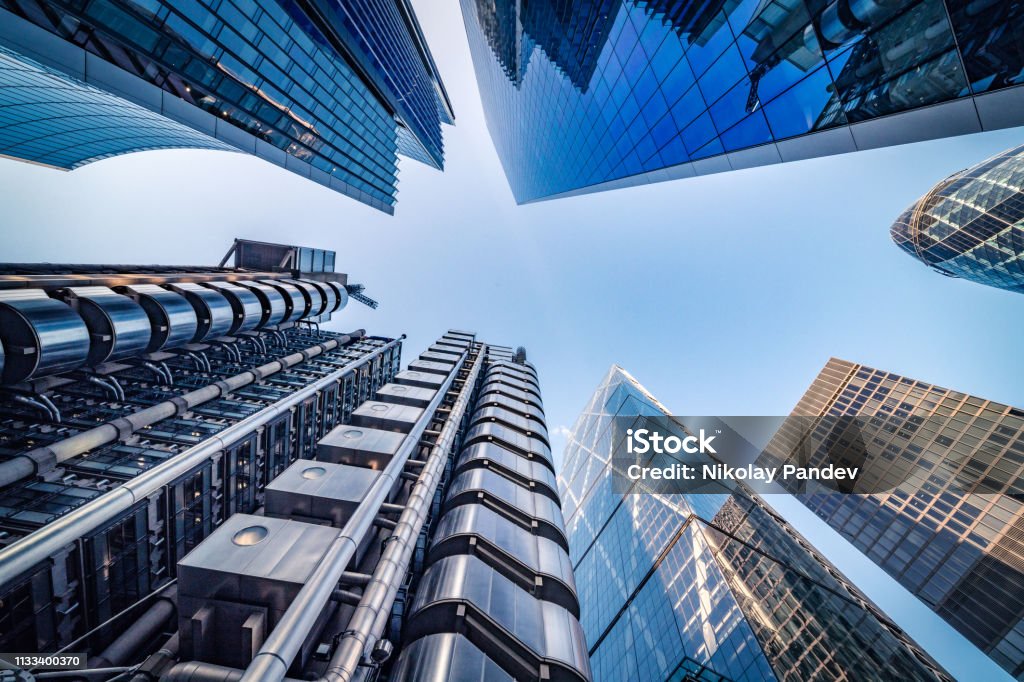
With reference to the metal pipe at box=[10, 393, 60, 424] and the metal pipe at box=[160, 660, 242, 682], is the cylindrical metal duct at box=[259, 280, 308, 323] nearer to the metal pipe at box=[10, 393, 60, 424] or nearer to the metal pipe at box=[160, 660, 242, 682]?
the metal pipe at box=[10, 393, 60, 424]

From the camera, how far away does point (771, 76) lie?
1308 centimetres

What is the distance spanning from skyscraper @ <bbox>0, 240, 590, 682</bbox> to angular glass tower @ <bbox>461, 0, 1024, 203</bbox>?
1579 centimetres

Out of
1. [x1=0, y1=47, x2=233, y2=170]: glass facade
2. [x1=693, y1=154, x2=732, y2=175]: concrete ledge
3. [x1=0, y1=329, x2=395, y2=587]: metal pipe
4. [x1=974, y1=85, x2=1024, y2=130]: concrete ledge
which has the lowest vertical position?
[x1=0, y1=329, x2=395, y2=587]: metal pipe

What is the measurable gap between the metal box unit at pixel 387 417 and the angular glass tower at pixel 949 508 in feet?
261

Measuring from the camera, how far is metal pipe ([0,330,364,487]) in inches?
522

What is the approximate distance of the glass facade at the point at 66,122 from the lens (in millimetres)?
23422

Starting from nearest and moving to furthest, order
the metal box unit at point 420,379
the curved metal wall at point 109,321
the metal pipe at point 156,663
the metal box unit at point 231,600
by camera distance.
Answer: the metal pipe at point 156,663 < the metal box unit at point 231,600 < the curved metal wall at point 109,321 < the metal box unit at point 420,379

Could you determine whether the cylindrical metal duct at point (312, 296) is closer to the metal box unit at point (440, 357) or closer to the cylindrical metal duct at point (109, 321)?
the metal box unit at point (440, 357)

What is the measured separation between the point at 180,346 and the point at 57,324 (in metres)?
9.76

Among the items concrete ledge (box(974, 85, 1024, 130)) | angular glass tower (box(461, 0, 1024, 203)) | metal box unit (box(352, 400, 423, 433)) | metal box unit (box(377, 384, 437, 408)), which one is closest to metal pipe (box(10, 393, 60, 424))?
metal box unit (box(377, 384, 437, 408))

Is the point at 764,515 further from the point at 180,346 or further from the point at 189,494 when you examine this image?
the point at 180,346

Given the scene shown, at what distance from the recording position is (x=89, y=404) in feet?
58.9

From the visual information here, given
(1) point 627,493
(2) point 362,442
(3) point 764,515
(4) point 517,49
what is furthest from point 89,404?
(3) point 764,515

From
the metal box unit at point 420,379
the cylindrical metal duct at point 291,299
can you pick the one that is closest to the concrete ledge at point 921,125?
the metal box unit at point 420,379
